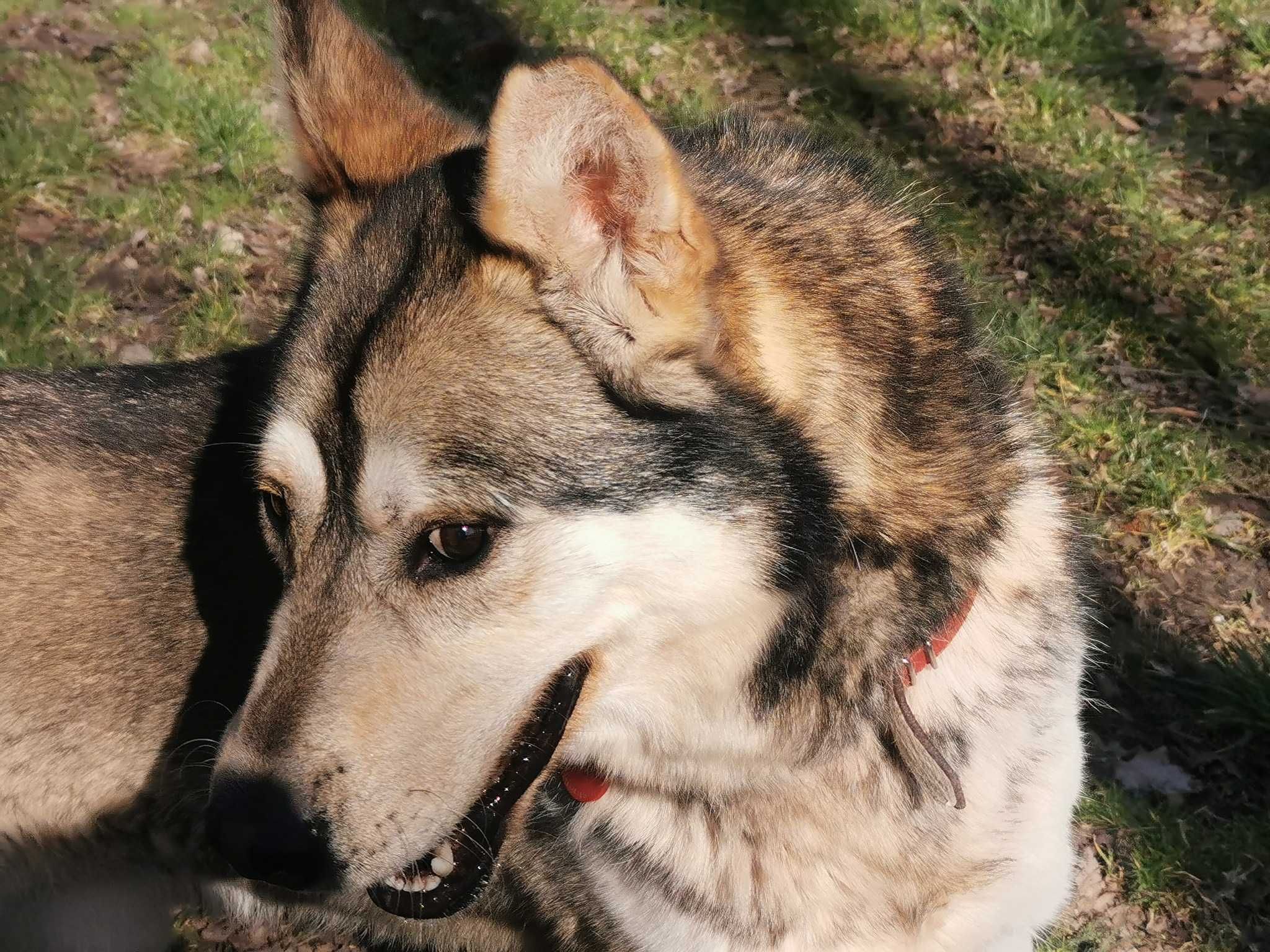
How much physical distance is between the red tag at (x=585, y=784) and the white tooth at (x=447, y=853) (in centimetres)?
32

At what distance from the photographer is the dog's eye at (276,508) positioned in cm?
231

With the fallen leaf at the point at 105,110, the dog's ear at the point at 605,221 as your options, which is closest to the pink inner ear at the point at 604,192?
the dog's ear at the point at 605,221

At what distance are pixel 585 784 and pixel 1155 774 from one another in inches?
74.3

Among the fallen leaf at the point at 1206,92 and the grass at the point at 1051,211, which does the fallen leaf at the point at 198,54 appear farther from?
the fallen leaf at the point at 1206,92

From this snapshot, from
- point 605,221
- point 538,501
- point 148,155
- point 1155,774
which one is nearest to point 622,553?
point 538,501

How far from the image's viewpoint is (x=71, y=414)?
9.18ft

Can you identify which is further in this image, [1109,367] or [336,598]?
[1109,367]

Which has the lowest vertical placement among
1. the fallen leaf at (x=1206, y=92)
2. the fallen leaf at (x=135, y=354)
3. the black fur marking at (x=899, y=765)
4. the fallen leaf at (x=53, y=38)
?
the fallen leaf at (x=135, y=354)

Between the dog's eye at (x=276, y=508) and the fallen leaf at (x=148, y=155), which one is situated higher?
the dog's eye at (x=276, y=508)

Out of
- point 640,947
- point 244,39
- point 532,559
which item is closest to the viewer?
point 532,559

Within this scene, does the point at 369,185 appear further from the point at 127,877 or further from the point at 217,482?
the point at 127,877

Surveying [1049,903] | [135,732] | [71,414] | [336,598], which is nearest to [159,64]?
[71,414]

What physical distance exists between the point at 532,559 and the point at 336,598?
0.40 m

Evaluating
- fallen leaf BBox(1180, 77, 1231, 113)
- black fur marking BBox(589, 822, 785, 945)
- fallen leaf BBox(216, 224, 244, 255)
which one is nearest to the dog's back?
black fur marking BBox(589, 822, 785, 945)
